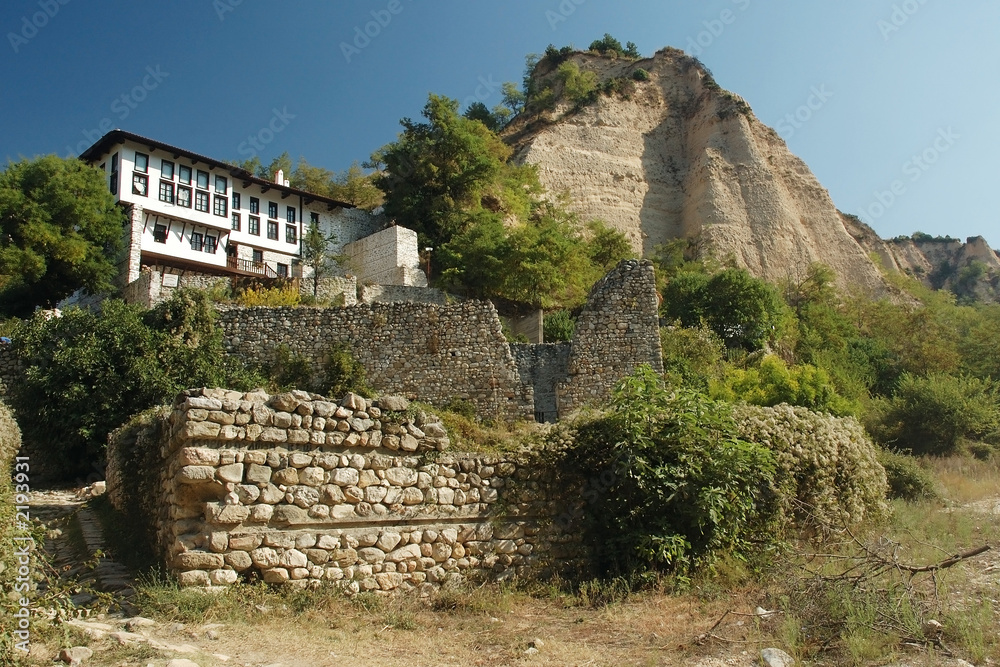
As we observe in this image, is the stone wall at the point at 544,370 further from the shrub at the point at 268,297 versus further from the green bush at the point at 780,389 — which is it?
the shrub at the point at 268,297

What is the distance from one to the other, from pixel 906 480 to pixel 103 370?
15756 mm

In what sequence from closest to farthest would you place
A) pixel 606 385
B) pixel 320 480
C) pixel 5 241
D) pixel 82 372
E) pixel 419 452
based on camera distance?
pixel 320 480, pixel 419 452, pixel 82 372, pixel 606 385, pixel 5 241

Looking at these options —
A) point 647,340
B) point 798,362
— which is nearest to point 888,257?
point 798,362

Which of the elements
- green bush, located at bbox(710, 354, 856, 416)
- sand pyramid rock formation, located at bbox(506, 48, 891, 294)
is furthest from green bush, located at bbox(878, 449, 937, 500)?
sand pyramid rock formation, located at bbox(506, 48, 891, 294)

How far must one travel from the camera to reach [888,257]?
51.5 m

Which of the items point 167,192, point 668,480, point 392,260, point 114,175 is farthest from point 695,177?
point 668,480

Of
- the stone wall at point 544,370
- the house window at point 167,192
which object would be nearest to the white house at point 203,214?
the house window at point 167,192

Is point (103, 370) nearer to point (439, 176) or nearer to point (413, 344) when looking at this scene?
point (413, 344)

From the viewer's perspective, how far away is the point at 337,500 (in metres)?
7.48

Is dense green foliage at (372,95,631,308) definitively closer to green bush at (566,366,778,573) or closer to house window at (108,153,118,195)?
house window at (108,153,118,195)

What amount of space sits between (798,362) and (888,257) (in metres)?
31.5

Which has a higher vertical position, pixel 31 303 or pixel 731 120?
pixel 731 120

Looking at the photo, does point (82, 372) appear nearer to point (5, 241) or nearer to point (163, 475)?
point (163, 475)

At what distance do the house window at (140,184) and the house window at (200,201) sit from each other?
1947 mm
